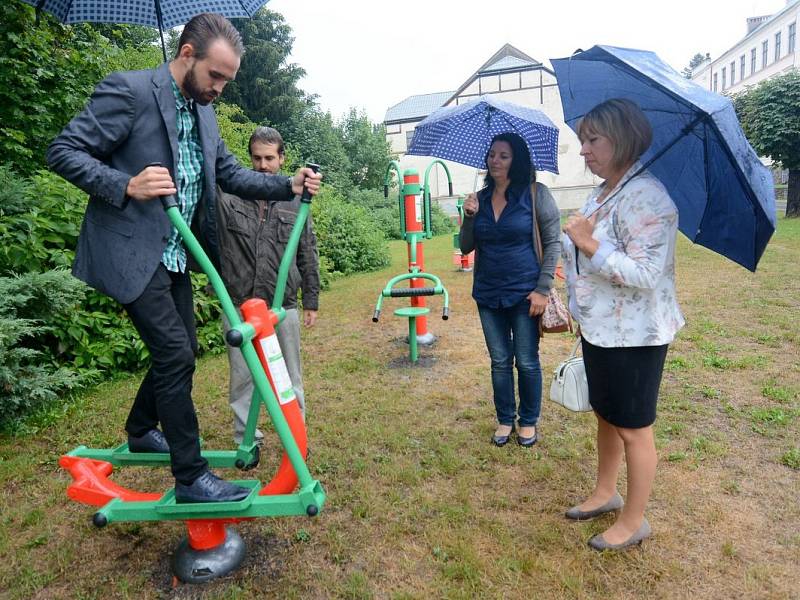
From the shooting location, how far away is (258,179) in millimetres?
2549

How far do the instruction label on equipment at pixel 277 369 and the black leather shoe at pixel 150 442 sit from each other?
805mm

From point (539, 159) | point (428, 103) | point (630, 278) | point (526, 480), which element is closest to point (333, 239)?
point (539, 159)

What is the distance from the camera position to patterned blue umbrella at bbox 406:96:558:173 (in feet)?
12.5

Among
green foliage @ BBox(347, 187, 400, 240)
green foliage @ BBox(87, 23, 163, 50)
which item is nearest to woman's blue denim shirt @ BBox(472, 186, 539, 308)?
green foliage @ BBox(87, 23, 163, 50)

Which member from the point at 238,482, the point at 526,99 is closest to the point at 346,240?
the point at 238,482

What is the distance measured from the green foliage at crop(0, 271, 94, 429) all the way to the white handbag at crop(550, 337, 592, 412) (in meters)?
3.46

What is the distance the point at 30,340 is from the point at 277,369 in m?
3.33

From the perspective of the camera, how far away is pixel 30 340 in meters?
4.43

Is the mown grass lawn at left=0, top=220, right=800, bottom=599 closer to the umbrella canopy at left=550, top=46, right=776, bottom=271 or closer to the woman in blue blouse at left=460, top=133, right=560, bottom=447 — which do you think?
the woman in blue blouse at left=460, top=133, right=560, bottom=447

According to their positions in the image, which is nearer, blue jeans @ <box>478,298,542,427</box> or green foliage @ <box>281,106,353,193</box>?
blue jeans @ <box>478,298,542,427</box>

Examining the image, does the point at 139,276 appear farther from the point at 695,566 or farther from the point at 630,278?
the point at 695,566

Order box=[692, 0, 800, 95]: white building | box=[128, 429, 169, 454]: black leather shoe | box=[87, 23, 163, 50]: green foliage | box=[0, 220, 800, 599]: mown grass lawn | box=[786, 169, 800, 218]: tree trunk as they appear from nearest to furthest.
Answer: box=[0, 220, 800, 599]: mown grass lawn < box=[128, 429, 169, 454]: black leather shoe < box=[87, 23, 163, 50]: green foliage < box=[786, 169, 800, 218]: tree trunk < box=[692, 0, 800, 95]: white building

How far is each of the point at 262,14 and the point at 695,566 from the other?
2457 cm

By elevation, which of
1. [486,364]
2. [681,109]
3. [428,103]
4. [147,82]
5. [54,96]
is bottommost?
[486,364]
